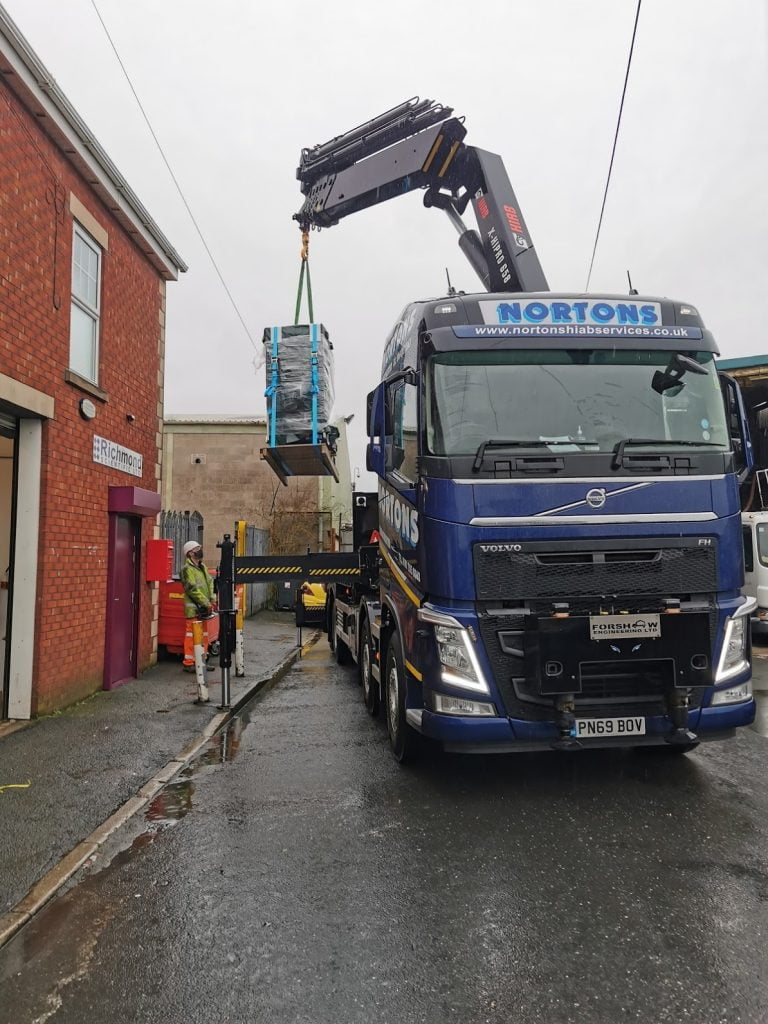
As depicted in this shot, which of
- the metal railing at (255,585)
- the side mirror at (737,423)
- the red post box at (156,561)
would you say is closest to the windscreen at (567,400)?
the side mirror at (737,423)

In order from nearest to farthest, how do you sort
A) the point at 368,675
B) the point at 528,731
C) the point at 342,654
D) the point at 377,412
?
the point at 528,731 < the point at 377,412 < the point at 368,675 < the point at 342,654

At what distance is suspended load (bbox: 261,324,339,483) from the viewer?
8398 millimetres

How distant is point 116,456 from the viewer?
877 centimetres

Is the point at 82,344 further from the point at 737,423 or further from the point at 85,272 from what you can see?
the point at 737,423

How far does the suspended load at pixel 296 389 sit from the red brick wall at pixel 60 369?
1991 millimetres

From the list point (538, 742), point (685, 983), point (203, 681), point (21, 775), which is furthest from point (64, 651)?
point (685, 983)

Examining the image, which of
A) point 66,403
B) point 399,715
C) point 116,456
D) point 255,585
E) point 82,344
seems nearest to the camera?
point 399,715

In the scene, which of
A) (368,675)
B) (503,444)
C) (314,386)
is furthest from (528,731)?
(314,386)

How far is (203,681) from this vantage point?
26.4 feet

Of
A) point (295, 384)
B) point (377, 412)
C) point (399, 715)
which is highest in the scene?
point (295, 384)

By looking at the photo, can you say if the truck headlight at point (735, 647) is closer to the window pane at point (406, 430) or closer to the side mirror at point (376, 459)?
the window pane at point (406, 430)

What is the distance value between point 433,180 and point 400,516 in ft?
17.4

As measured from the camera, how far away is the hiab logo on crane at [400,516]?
5219 millimetres

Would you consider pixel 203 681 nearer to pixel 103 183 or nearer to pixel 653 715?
pixel 653 715
